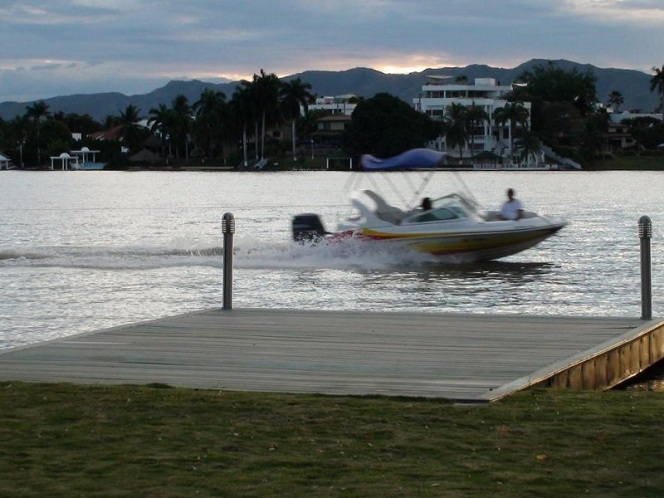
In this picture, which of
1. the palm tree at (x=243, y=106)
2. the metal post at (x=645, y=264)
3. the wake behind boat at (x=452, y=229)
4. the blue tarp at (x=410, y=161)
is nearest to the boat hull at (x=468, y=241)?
the wake behind boat at (x=452, y=229)

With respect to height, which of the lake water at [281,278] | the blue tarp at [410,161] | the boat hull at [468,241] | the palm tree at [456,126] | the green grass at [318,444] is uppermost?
the palm tree at [456,126]

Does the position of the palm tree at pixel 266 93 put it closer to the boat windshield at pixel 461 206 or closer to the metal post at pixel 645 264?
the boat windshield at pixel 461 206

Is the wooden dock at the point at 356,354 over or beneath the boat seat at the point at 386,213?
beneath

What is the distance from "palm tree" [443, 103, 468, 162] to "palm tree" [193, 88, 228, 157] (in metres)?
30.5

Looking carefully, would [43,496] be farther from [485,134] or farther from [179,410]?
[485,134]

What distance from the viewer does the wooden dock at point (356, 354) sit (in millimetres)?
10156

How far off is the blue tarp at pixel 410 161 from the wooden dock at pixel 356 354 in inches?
724

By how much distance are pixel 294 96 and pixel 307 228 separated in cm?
13203

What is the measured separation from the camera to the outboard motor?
33.1 meters

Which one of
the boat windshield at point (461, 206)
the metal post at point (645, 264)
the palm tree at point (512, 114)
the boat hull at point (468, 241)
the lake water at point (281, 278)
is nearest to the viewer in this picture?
the metal post at point (645, 264)

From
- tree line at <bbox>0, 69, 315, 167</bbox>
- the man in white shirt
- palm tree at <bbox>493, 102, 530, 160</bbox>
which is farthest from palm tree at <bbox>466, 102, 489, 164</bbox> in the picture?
the man in white shirt

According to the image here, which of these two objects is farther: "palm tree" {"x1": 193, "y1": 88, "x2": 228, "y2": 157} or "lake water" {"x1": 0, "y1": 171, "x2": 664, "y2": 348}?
"palm tree" {"x1": 193, "y1": 88, "x2": 228, "y2": 157}

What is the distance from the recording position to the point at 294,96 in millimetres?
163750

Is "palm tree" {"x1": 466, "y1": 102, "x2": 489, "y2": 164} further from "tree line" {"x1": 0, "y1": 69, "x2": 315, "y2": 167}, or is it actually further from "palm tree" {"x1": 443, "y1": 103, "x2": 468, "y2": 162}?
"tree line" {"x1": 0, "y1": 69, "x2": 315, "y2": 167}
